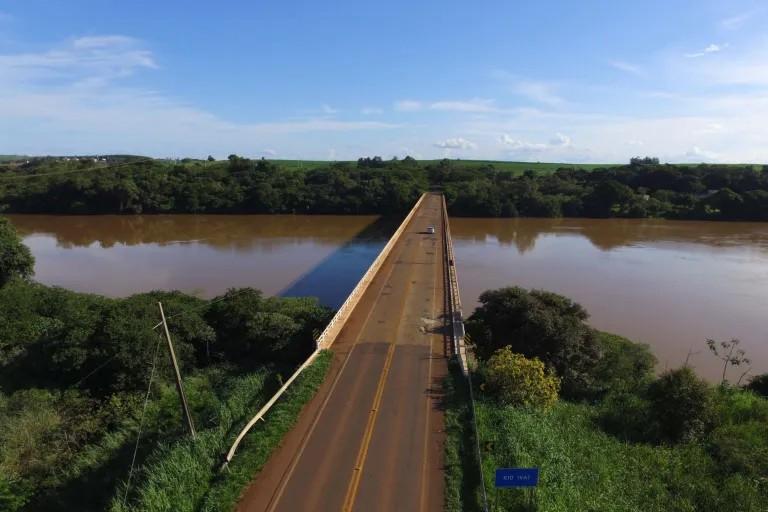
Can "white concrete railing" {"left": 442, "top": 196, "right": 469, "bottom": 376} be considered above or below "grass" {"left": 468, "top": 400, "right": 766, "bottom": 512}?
above

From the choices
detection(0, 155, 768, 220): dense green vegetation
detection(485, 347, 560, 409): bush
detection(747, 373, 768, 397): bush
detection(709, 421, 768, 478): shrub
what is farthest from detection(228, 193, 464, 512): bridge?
detection(0, 155, 768, 220): dense green vegetation

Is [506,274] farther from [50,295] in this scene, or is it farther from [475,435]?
[50,295]

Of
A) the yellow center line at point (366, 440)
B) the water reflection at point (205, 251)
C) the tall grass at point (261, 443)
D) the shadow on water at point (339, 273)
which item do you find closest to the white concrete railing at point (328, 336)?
the tall grass at point (261, 443)

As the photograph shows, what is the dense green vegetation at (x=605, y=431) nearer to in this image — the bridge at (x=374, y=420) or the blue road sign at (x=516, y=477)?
the bridge at (x=374, y=420)

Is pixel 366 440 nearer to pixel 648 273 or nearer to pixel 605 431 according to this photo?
pixel 605 431

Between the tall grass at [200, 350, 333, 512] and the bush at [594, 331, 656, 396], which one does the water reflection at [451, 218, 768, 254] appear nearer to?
the bush at [594, 331, 656, 396]

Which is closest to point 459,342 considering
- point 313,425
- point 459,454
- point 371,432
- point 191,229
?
point 371,432
